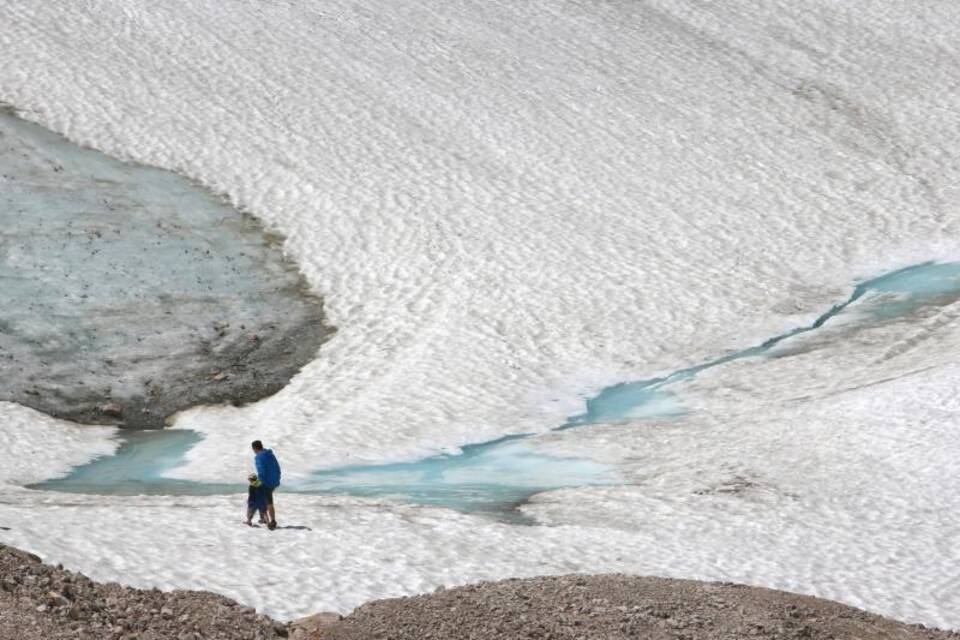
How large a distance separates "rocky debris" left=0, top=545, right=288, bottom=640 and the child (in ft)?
17.4

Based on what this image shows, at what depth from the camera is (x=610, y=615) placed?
15484 millimetres

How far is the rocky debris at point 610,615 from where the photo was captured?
1513 centimetres

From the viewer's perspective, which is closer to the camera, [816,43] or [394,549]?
[394,549]

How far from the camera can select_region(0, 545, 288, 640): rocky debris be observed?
45.4 feet

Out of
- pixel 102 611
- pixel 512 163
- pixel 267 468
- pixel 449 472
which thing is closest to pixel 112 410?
pixel 449 472

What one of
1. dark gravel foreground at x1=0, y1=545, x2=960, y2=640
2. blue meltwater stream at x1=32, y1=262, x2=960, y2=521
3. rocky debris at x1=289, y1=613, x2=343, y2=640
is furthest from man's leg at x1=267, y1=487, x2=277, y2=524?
dark gravel foreground at x1=0, y1=545, x2=960, y2=640

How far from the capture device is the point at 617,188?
4269 centimetres

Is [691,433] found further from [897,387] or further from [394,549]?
[394,549]

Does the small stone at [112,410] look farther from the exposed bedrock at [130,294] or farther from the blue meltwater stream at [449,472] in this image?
the blue meltwater stream at [449,472]

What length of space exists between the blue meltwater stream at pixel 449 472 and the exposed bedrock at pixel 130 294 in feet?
7.06

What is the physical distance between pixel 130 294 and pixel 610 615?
21.9m

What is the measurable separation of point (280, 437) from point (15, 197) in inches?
567

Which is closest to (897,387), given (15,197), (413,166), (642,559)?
(642,559)

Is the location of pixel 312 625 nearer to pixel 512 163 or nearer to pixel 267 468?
pixel 267 468
